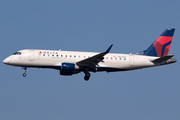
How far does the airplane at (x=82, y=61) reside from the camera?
46.8 m

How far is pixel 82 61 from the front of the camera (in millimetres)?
Result: 46375

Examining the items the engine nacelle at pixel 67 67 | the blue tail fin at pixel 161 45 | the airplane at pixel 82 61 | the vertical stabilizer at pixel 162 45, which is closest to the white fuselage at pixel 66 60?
the airplane at pixel 82 61

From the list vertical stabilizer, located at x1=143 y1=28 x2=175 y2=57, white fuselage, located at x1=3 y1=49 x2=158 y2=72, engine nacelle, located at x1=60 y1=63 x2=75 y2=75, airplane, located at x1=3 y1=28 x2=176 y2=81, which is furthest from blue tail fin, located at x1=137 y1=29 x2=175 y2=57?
engine nacelle, located at x1=60 y1=63 x2=75 y2=75

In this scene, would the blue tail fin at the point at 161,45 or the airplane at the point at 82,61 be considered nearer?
the airplane at the point at 82,61

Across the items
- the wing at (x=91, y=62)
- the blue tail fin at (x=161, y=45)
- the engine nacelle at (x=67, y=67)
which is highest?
the blue tail fin at (x=161, y=45)

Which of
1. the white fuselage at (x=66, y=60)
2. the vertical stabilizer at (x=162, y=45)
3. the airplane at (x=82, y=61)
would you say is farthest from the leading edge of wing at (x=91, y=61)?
the vertical stabilizer at (x=162, y=45)

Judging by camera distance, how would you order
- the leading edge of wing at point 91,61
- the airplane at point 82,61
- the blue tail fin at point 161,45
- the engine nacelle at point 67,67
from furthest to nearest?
the blue tail fin at point 161,45
the airplane at point 82,61
the engine nacelle at point 67,67
the leading edge of wing at point 91,61

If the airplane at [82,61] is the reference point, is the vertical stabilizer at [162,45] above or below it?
above

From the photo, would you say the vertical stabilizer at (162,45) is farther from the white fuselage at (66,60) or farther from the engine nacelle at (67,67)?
the engine nacelle at (67,67)

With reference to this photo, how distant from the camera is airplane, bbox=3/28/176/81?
46.8 meters

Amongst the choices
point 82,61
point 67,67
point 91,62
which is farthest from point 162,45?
point 67,67

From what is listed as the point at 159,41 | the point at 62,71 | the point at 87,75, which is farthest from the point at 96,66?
the point at 159,41

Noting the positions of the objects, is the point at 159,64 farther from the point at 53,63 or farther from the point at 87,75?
the point at 53,63

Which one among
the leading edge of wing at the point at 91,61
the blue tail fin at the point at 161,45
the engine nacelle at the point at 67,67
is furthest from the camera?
the blue tail fin at the point at 161,45
